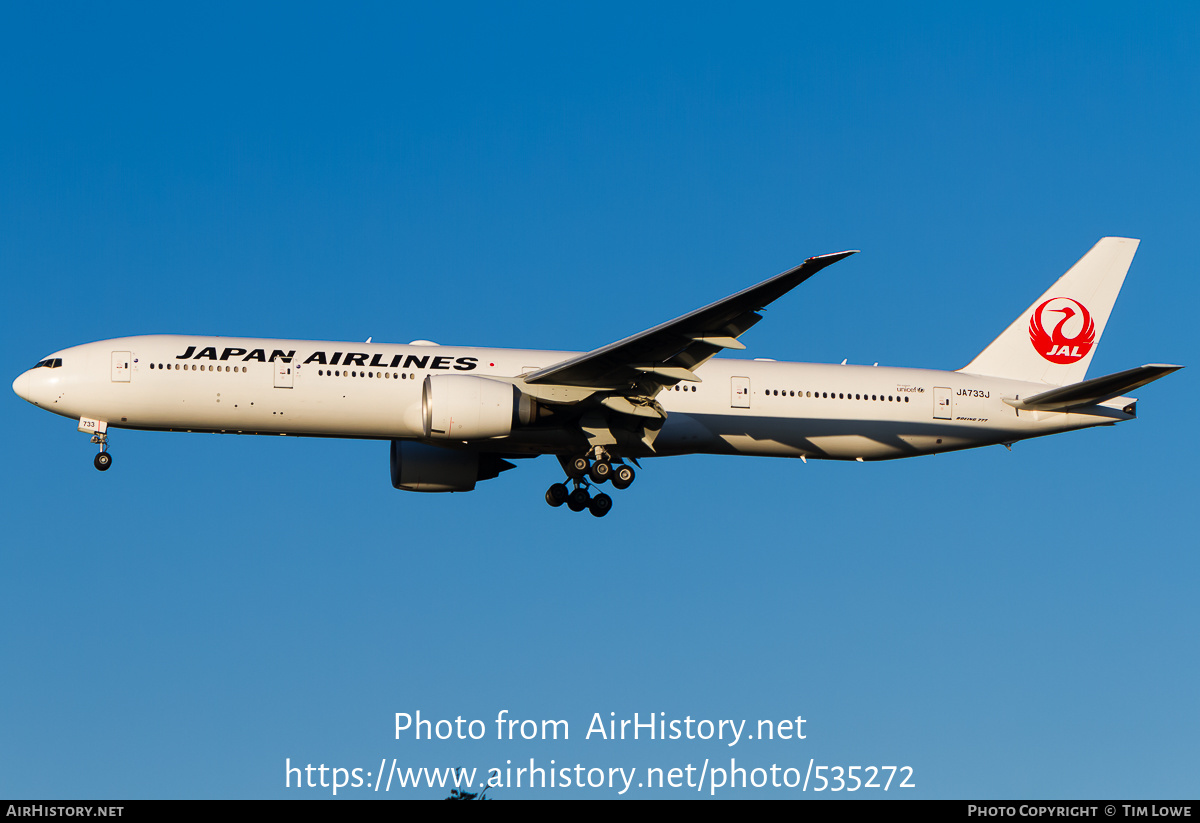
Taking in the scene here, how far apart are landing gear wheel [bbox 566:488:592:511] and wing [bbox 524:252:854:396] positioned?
3.51m

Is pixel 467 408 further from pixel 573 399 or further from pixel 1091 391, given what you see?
pixel 1091 391

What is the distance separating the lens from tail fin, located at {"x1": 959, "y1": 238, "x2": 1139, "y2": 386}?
38469 millimetres

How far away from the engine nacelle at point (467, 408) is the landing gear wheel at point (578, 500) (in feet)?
13.0

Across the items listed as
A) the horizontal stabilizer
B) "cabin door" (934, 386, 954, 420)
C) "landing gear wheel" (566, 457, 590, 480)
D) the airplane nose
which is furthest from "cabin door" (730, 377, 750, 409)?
the airplane nose

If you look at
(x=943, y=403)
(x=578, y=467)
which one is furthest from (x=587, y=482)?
(x=943, y=403)

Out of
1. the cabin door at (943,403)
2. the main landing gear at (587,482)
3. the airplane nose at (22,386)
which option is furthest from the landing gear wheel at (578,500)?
the airplane nose at (22,386)

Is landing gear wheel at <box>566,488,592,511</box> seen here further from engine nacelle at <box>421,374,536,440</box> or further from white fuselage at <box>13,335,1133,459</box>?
engine nacelle at <box>421,374,536,440</box>

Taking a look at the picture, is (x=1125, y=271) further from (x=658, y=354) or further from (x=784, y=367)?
(x=658, y=354)

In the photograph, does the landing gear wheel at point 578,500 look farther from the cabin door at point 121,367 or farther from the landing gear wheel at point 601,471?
the cabin door at point 121,367

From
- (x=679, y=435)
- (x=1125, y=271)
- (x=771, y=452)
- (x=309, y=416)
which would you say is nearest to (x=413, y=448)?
(x=309, y=416)

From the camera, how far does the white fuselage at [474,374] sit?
32.0 m

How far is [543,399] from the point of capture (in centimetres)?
3247
